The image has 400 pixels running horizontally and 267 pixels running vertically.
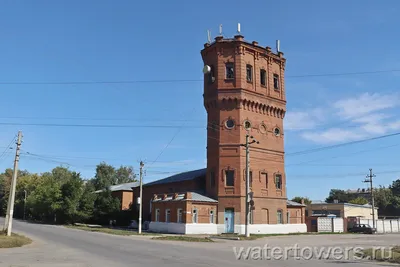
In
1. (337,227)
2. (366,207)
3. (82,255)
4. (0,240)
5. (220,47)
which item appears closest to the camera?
(82,255)

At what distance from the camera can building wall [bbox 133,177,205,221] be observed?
150 ft

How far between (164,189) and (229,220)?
532 inches

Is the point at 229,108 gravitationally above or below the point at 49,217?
above

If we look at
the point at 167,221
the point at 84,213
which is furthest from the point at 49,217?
the point at 167,221

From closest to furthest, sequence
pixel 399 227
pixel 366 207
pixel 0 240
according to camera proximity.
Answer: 1. pixel 0 240
2. pixel 399 227
3. pixel 366 207

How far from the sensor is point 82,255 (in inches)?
672

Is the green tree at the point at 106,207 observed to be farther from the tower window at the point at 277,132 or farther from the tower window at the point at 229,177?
the tower window at the point at 277,132

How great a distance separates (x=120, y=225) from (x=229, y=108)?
24.3 meters

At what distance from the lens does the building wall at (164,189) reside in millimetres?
45719

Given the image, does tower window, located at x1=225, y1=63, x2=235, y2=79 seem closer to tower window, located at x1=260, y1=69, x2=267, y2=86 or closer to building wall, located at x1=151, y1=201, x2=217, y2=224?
tower window, located at x1=260, y1=69, x2=267, y2=86

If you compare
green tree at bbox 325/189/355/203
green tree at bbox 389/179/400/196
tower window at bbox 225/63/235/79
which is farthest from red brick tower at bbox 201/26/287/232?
green tree at bbox 389/179/400/196

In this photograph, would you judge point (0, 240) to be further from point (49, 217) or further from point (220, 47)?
point (49, 217)

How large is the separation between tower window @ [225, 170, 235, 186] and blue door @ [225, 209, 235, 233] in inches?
109

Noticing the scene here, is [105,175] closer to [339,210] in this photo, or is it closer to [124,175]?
[124,175]
